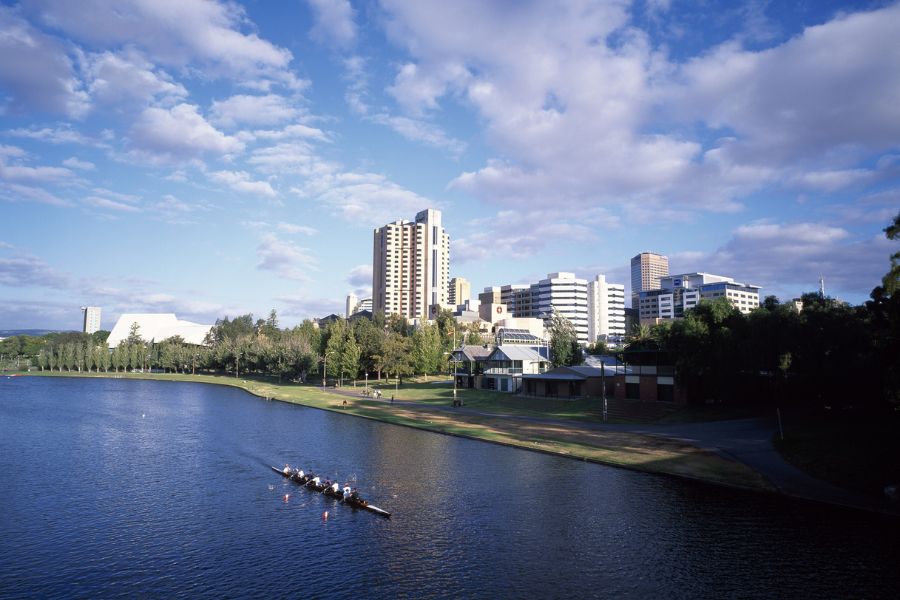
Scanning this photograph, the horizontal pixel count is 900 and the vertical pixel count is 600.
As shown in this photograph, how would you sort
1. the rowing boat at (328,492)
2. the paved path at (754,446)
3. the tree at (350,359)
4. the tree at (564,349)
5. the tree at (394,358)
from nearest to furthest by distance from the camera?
the rowing boat at (328,492) → the paved path at (754,446) → the tree at (564,349) → the tree at (394,358) → the tree at (350,359)

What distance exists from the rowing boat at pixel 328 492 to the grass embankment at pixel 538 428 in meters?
24.8

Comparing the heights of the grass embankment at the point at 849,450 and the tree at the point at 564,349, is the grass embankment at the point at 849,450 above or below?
below

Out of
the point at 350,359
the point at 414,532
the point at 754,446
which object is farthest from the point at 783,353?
the point at 350,359

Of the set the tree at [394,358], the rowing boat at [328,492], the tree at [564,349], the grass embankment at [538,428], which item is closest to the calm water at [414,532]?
the rowing boat at [328,492]

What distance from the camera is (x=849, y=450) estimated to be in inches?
1978

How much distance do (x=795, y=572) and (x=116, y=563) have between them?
36.6m

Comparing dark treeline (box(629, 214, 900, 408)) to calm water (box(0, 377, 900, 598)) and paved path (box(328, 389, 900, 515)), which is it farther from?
calm water (box(0, 377, 900, 598))

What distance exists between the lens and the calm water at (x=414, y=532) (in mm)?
29250

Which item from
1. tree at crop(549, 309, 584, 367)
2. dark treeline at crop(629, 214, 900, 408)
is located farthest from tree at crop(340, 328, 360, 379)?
dark treeline at crop(629, 214, 900, 408)

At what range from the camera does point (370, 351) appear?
468 feet

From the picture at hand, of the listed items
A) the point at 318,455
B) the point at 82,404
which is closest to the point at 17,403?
the point at 82,404

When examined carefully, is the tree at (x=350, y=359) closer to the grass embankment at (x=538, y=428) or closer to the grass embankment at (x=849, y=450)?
the grass embankment at (x=538, y=428)

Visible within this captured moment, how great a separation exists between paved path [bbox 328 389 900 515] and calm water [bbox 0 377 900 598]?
2.17 meters

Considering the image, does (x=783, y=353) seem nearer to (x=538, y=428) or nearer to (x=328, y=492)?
(x=538, y=428)
